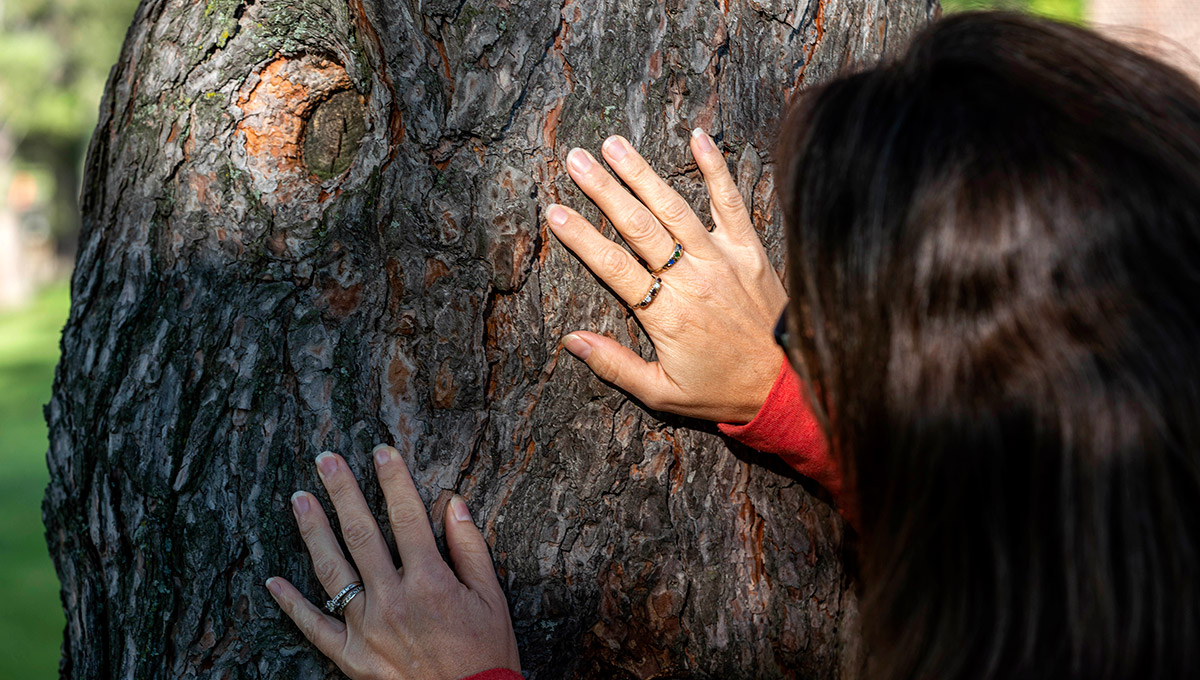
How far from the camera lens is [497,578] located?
5.24ft

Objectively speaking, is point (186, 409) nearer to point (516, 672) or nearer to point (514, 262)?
point (514, 262)

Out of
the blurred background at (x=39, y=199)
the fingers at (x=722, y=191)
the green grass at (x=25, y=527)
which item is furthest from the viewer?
the blurred background at (x=39, y=199)

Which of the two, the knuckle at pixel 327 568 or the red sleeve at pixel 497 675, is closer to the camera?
the red sleeve at pixel 497 675

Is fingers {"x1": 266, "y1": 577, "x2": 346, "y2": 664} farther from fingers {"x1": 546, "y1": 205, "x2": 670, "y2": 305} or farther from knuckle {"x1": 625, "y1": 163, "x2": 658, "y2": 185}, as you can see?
knuckle {"x1": 625, "y1": 163, "x2": 658, "y2": 185}

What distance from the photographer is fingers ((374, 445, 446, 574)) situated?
150 centimetres

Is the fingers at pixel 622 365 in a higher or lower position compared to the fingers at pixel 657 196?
lower

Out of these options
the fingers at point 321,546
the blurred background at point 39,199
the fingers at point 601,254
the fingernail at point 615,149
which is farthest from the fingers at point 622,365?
the blurred background at point 39,199

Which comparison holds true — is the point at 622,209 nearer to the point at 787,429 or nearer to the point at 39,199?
the point at 787,429

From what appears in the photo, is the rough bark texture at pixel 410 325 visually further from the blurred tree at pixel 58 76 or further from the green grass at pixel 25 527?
the blurred tree at pixel 58 76

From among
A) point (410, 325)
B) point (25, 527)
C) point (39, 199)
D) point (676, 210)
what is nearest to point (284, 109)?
point (410, 325)

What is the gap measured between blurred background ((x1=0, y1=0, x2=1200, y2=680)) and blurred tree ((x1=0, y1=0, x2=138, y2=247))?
1.4 inches

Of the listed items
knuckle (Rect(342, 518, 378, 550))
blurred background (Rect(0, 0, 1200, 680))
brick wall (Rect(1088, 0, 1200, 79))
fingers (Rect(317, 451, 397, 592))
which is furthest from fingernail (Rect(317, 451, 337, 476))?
brick wall (Rect(1088, 0, 1200, 79))

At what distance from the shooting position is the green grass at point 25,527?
500 cm

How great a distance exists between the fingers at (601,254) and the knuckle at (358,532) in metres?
0.66
